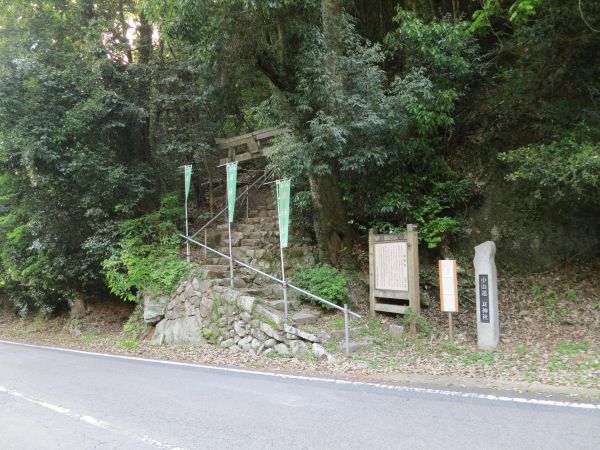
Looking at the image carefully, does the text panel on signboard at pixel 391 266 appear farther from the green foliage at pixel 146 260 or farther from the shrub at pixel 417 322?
the green foliage at pixel 146 260

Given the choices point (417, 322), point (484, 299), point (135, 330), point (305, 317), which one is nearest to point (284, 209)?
point (305, 317)

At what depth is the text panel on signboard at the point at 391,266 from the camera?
866 centimetres

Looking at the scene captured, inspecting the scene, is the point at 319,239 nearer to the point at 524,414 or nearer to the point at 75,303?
the point at 524,414

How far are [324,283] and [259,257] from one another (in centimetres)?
239

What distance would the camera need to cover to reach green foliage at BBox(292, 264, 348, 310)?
9.29 meters

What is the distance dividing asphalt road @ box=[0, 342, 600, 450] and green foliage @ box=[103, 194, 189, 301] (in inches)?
181

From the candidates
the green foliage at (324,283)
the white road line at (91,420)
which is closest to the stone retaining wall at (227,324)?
the green foliage at (324,283)

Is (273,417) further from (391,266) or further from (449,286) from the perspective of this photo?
(391,266)

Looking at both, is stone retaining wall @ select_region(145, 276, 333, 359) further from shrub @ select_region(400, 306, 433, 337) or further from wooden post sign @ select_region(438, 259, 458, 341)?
wooden post sign @ select_region(438, 259, 458, 341)

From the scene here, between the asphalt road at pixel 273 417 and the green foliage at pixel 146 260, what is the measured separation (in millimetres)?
4598

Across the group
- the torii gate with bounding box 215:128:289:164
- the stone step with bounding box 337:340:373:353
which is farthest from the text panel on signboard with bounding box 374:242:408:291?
the torii gate with bounding box 215:128:289:164

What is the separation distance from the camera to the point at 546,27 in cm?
872

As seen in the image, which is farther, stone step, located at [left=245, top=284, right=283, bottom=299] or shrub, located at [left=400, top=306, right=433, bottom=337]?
stone step, located at [left=245, top=284, right=283, bottom=299]

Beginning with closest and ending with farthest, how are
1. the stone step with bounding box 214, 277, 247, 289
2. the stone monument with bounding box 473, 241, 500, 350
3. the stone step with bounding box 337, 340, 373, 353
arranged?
the stone monument with bounding box 473, 241, 500, 350 < the stone step with bounding box 337, 340, 373, 353 < the stone step with bounding box 214, 277, 247, 289
